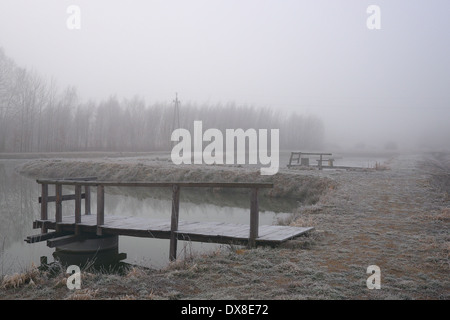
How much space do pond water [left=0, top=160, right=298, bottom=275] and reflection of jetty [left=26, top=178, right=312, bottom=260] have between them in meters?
0.41

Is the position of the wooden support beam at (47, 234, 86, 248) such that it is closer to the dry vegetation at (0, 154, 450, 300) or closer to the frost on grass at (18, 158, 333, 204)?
the dry vegetation at (0, 154, 450, 300)

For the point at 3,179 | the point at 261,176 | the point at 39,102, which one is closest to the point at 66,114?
the point at 39,102

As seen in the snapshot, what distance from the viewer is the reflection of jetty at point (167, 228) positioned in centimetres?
723

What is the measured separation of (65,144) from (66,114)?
4.55 m

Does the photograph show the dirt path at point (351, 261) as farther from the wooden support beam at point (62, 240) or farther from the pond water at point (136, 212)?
the wooden support beam at point (62, 240)

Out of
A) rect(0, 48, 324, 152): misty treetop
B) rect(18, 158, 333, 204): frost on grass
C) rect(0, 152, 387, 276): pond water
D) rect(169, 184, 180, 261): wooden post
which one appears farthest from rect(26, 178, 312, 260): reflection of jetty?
rect(0, 48, 324, 152): misty treetop

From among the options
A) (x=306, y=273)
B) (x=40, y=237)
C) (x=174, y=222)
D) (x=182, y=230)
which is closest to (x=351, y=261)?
(x=306, y=273)

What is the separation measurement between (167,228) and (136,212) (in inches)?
270

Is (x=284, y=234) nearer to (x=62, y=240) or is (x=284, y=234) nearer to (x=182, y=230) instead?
(x=182, y=230)

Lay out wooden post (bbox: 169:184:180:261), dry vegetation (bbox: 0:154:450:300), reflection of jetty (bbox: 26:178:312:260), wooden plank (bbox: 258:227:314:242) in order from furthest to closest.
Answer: wooden post (bbox: 169:184:180:261), reflection of jetty (bbox: 26:178:312:260), wooden plank (bbox: 258:227:314:242), dry vegetation (bbox: 0:154:450:300)

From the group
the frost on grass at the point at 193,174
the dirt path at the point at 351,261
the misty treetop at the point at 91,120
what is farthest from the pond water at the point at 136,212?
the misty treetop at the point at 91,120

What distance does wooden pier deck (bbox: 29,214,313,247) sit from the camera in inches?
290
